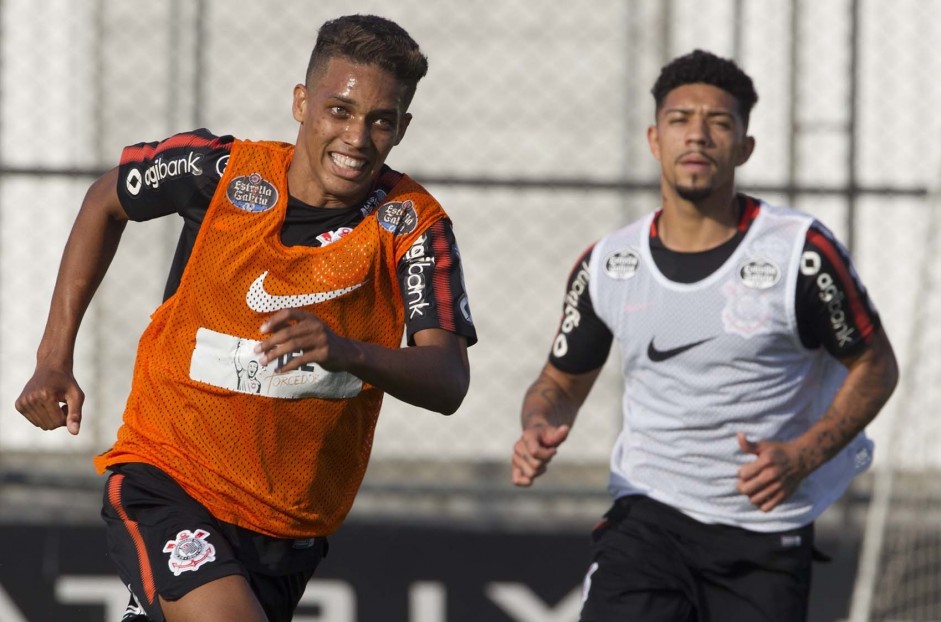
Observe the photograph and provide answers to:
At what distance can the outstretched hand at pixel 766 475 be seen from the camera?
4.03 meters

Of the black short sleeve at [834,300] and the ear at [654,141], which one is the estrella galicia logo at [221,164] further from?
the black short sleeve at [834,300]

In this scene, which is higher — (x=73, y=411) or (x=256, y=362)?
(x=256, y=362)

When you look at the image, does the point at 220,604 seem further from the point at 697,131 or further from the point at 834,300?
the point at 697,131

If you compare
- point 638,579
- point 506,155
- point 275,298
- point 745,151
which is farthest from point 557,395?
point 506,155

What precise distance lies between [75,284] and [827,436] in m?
2.25

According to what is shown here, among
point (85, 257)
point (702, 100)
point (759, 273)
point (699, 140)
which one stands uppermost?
point (702, 100)

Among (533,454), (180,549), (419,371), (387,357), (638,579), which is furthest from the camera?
(638,579)

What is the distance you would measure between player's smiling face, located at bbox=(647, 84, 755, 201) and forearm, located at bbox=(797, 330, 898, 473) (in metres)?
0.75

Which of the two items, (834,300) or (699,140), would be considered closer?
(834,300)

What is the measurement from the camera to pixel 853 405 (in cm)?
443

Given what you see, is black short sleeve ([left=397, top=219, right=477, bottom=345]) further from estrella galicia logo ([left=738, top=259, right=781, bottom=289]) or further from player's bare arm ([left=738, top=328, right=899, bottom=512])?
estrella galicia logo ([left=738, top=259, right=781, bottom=289])

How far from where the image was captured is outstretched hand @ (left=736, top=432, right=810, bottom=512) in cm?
403

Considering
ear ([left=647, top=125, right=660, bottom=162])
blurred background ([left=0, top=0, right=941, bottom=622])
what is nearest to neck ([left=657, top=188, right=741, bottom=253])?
ear ([left=647, top=125, right=660, bottom=162])

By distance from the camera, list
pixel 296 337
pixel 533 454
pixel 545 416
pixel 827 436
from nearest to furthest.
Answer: pixel 296 337 → pixel 533 454 → pixel 827 436 → pixel 545 416
